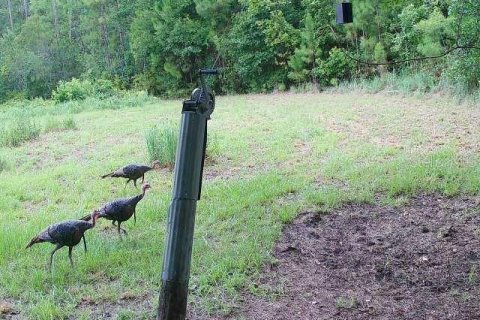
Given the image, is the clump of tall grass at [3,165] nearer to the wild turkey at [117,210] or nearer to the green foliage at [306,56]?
the wild turkey at [117,210]

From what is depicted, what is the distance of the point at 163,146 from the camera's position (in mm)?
7004

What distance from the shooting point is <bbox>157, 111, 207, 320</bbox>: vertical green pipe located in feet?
6.03

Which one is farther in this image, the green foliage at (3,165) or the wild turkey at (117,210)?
the green foliage at (3,165)

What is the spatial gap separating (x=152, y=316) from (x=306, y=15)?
15939mm

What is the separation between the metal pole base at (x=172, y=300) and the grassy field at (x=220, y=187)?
3.16ft

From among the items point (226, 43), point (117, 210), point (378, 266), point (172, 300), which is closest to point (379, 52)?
point (226, 43)

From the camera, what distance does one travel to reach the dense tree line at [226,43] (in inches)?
508

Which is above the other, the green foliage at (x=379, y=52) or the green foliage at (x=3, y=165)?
the green foliage at (x=379, y=52)

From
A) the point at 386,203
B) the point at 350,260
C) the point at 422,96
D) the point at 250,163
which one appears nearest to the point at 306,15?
the point at 422,96

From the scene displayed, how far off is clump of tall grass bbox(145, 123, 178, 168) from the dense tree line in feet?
14.0

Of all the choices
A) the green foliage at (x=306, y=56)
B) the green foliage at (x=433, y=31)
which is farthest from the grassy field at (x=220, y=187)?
the green foliage at (x=306, y=56)

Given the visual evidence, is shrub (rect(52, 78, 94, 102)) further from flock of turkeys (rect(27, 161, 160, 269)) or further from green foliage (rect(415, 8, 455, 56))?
flock of turkeys (rect(27, 161, 160, 269))

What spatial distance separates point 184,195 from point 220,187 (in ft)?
13.0

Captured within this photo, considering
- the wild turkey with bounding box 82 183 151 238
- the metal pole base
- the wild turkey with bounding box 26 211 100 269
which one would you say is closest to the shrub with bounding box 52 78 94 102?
the wild turkey with bounding box 82 183 151 238
